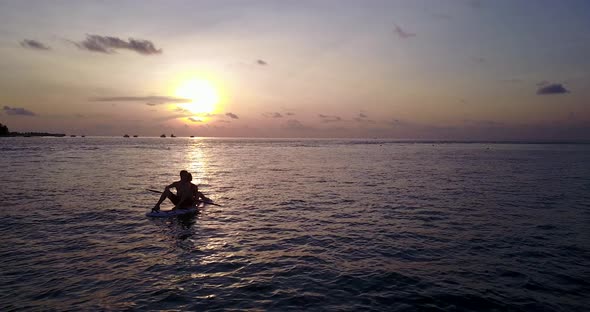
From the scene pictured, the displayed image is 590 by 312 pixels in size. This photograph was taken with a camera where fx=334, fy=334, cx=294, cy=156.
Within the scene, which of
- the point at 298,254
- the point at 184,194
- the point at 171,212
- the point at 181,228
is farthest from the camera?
the point at 184,194

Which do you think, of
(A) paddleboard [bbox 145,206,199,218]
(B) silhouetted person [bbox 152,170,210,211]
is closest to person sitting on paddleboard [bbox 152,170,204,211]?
(B) silhouetted person [bbox 152,170,210,211]

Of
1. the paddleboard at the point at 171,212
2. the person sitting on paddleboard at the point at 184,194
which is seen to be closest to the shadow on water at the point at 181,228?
the paddleboard at the point at 171,212

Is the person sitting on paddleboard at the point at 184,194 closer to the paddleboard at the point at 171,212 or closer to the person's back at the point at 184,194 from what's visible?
the person's back at the point at 184,194

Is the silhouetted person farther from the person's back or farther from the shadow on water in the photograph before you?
the shadow on water

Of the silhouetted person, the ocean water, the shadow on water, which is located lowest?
the shadow on water

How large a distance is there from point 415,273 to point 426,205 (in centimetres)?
1383

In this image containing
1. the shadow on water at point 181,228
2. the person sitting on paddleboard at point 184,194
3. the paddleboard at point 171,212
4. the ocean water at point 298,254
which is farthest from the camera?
the person sitting on paddleboard at point 184,194

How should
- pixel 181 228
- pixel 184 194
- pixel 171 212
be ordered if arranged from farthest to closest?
pixel 184 194
pixel 171 212
pixel 181 228

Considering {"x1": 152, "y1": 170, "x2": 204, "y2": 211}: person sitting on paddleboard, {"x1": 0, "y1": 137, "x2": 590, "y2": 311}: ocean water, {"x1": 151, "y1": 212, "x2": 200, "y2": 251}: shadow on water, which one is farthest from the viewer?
{"x1": 152, "y1": 170, "x2": 204, "y2": 211}: person sitting on paddleboard

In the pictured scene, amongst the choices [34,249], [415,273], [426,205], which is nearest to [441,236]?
[415,273]

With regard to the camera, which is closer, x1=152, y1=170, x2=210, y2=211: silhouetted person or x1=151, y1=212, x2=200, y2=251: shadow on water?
x1=151, y1=212, x2=200, y2=251: shadow on water

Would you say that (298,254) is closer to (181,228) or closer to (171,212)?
(181,228)

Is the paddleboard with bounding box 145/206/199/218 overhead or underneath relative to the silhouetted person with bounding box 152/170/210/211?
underneath

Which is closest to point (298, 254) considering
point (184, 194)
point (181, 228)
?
point (181, 228)
